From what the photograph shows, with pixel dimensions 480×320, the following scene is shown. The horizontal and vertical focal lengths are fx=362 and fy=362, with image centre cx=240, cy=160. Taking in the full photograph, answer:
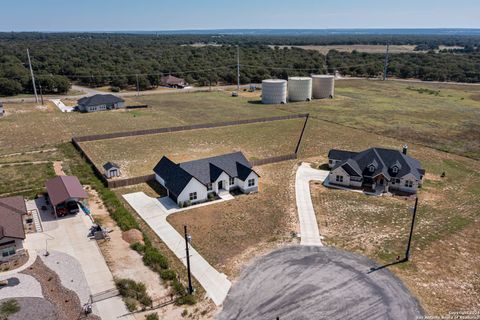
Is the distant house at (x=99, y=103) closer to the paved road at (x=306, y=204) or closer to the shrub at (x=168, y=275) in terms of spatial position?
the paved road at (x=306, y=204)

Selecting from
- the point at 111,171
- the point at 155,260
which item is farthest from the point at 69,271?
the point at 111,171

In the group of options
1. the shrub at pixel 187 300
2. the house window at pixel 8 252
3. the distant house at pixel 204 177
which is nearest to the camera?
the shrub at pixel 187 300

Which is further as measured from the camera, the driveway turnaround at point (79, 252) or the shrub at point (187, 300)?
the shrub at point (187, 300)

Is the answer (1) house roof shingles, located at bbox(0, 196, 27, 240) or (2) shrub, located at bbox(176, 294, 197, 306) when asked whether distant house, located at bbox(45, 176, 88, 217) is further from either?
(2) shrub, located at bbox(176, 294, 197, 306)

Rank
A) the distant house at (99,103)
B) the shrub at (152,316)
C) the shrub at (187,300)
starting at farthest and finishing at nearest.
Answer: the distant house at (99,103), the shrub at (187,300), the shrub at (152,316)

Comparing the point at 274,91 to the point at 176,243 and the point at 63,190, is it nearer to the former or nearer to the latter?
the point at 63,190

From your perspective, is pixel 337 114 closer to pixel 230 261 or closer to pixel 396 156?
pixel 396 156

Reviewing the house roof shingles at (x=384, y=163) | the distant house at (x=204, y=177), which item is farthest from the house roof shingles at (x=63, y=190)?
the house roof shingles at (x=384, y=163)

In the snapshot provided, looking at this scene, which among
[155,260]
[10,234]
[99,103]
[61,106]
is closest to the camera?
[10,234]
